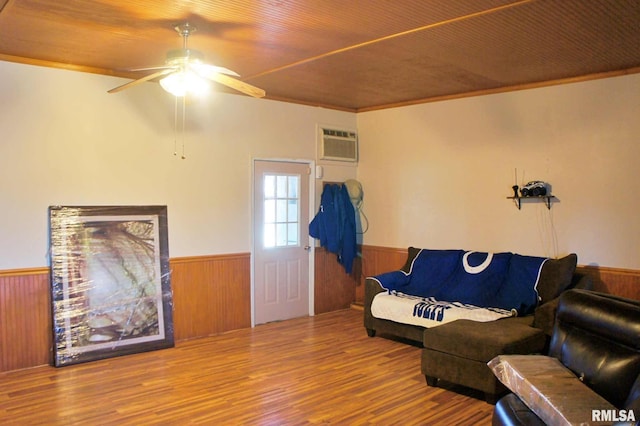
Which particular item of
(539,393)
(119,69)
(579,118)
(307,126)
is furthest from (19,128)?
(579,118)

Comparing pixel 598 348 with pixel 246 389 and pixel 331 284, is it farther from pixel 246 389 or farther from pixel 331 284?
pixel 331 284

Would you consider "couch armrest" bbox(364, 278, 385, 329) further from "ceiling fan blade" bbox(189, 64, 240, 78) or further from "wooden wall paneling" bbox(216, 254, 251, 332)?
"ceiling fan blade" bbox(189, 64, 240, 78)

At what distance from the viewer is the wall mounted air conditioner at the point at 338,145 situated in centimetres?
658

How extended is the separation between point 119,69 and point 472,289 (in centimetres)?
398

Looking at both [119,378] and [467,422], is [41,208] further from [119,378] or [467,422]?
[467,422]

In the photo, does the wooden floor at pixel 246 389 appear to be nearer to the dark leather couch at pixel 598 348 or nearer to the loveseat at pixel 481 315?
the loveseat at pixel 481 315

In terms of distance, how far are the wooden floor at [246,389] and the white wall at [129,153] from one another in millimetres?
1063

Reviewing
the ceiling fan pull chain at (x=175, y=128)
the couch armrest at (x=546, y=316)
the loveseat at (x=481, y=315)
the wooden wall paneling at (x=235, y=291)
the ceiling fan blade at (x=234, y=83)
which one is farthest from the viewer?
the wooden wall paneling at (x=235, y=291)

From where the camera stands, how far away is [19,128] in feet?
14.6

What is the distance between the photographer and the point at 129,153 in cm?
504

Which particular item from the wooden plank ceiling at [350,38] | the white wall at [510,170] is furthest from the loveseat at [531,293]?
the wooden plank ceiling at [350,38]

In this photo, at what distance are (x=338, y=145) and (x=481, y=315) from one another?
299 centimetres

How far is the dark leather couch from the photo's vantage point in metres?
2.20

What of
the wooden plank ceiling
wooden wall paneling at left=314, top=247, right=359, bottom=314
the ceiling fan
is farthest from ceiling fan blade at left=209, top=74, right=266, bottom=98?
wooden wall paneling at left=314, top=247, right=359, bottom=314
